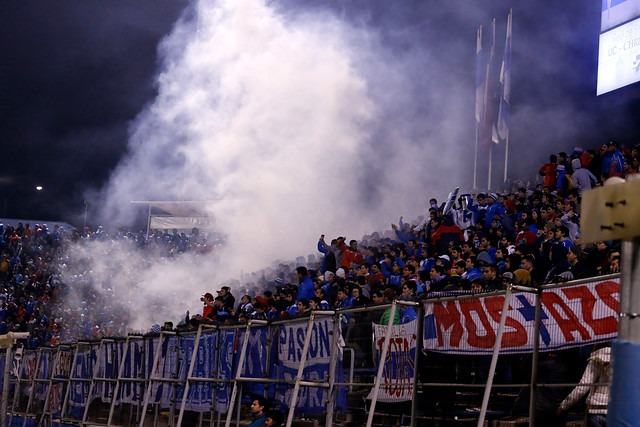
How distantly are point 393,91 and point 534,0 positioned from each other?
5.99m

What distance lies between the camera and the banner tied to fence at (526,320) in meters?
5.48

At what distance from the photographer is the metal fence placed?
229 inches

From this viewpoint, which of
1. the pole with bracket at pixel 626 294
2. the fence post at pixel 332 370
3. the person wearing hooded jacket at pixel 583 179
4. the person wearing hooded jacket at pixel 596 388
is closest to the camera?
the pole with bracket at pixel 626 294

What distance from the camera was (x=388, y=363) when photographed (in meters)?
7.23

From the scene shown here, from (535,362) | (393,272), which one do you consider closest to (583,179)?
(393,272)

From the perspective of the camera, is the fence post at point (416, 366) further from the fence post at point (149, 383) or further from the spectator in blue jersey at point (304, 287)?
the spectator in blue jersey at point (304, 287)

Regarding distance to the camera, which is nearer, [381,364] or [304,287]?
[381,364]

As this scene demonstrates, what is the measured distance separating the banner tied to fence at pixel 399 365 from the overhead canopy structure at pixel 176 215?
141 feet

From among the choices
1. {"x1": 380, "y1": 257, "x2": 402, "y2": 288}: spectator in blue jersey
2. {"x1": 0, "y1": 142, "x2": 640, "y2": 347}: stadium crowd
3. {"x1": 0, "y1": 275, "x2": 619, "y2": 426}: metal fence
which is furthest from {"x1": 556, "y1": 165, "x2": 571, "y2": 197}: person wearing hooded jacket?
{"x1": 0, "y1": 275, "x2": 619, "y2": 426}: metal fence

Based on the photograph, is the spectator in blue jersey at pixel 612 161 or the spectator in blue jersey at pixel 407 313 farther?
the spectator in blue jersey at pixel 612 161

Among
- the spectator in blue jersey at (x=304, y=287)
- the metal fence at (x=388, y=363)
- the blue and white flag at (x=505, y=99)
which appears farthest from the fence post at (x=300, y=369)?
the blue and white flag at (x=505, y=99)

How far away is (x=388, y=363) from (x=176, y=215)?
44.5 m

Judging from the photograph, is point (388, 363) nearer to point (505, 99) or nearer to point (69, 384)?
point (69, 384)

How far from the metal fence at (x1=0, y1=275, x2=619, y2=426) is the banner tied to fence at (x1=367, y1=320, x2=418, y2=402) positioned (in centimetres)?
1
